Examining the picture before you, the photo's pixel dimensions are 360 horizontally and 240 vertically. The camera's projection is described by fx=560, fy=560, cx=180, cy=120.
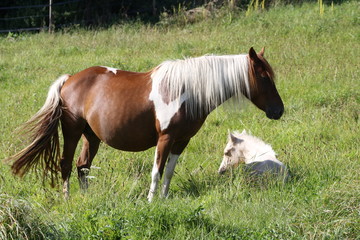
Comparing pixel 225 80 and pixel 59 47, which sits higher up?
pixel 225 80

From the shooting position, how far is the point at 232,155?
6.88 m

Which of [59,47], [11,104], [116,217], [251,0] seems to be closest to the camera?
[116,217]

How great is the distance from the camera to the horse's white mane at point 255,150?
22.0ft

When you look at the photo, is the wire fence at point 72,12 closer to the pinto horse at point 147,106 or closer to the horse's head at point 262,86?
the pinto horse at point 147,106

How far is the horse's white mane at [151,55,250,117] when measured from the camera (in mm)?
5777

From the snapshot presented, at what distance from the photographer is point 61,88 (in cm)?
639

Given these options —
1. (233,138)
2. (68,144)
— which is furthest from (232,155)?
(68,144)

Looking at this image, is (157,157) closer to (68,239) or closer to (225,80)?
(225,80)

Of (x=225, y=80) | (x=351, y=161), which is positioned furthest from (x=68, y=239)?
(x=351, y=161)

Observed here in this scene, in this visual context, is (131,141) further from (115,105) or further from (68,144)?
(68,144)

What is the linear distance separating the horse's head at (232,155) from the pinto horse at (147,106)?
84cm

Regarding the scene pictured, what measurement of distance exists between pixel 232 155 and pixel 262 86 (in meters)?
1.29

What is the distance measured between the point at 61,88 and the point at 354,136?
3.92m

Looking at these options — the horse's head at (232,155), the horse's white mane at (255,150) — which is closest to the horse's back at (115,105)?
the horse's head at (232,155)
